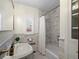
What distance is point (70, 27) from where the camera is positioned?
5.58 ft

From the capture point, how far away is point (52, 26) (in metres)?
4.62

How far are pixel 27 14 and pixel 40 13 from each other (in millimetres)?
685

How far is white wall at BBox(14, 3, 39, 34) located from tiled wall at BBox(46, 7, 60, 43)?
0.81 meters

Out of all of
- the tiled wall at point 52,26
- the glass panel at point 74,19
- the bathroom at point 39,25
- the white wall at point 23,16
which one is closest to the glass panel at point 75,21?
the glass panel at point 74,19

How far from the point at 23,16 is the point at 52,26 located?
62.2 inches

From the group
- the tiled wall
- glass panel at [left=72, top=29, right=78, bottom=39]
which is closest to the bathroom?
the tiled wall

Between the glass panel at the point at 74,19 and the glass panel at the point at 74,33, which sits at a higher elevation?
the glass panel at the point at 74,19

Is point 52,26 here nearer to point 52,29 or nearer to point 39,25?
point 52,29

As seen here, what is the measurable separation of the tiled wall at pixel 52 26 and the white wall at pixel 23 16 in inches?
31.8

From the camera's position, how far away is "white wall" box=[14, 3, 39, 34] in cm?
500

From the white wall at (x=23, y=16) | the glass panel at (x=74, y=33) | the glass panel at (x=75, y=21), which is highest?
the white wall at (x=23, y=16)

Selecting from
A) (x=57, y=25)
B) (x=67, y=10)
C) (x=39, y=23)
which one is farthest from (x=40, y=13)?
(x=67, y=10)

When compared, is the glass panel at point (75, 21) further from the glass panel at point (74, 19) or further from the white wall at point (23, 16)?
the white wall at point (23, 16)

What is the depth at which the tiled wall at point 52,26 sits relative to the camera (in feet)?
13.9
